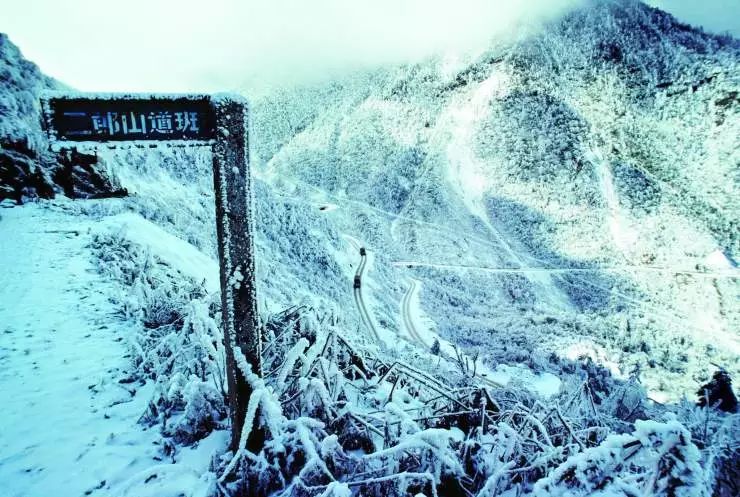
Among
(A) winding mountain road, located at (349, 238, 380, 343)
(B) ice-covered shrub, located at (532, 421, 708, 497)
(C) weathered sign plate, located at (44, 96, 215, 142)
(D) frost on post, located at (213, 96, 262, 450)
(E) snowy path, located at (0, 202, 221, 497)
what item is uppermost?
(C) weathered sign plate, located at (44, 96, 215, 142)

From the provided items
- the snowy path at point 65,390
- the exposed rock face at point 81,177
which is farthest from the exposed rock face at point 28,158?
the snowy path at point 65,390

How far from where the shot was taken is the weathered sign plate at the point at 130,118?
77.2 inches

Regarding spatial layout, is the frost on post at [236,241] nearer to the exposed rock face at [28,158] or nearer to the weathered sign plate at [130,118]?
the weathered sign plate at [130,118]

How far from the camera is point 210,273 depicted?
9406 millimetres

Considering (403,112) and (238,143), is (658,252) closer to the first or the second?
(403,112)

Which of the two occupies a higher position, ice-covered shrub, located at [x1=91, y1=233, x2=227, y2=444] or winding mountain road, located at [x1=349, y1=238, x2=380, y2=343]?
ice-covered shrub, located at [x1=91, y1=233, x2=227, y2=444]

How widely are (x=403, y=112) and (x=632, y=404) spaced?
57425 mm

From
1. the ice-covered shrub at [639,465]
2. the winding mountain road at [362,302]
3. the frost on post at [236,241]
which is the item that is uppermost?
the frost on post at [236,241]

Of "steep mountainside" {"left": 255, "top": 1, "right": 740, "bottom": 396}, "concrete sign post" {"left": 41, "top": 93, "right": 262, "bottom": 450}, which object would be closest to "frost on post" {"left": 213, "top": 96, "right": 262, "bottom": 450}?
"concrete sign post" {"left": 41, "top": 93, "right": 262, "bottom": 450}

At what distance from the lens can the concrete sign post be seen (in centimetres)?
199

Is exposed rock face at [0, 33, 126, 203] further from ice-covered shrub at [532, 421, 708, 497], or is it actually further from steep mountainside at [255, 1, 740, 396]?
steep mountainside at [255, 1, 740, 396]

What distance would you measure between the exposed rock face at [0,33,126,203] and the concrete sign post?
1127 cm

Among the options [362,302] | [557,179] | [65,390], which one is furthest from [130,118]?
[557,179]

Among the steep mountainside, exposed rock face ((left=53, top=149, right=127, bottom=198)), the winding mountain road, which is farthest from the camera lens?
the steep mountainside
